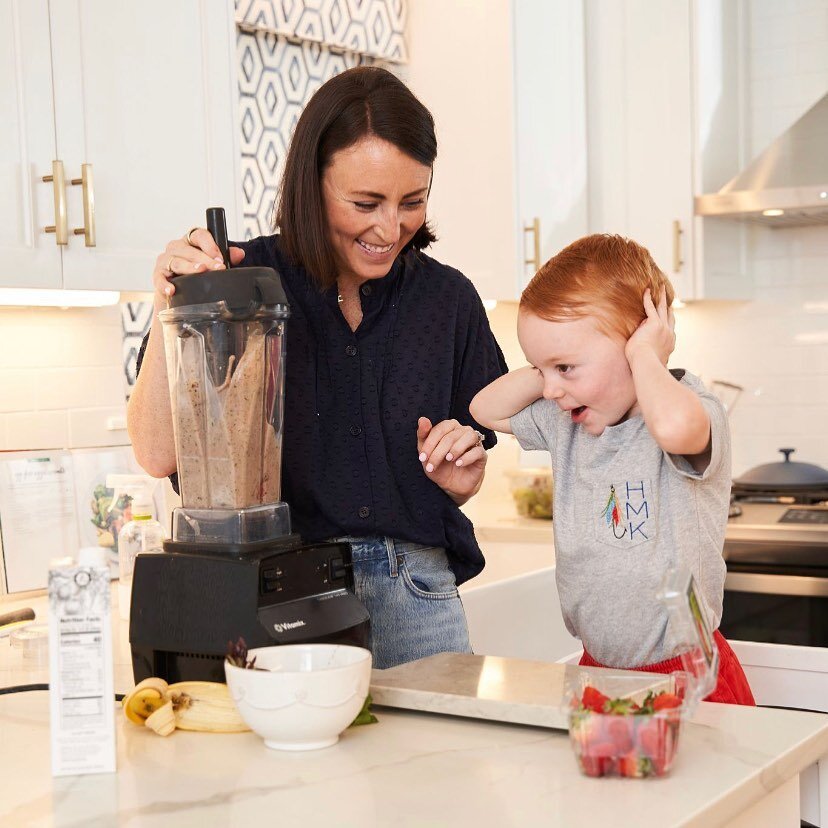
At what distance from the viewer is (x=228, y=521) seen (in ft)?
4.25

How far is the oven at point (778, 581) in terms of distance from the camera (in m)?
2.72

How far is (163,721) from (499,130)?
2249 millimetres

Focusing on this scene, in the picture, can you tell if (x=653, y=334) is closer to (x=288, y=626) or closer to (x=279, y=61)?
(x=288, y=626)

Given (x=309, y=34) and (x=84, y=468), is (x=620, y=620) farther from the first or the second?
(x=309, y=34)

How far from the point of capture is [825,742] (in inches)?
45.2

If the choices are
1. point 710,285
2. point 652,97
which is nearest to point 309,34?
point 652,97

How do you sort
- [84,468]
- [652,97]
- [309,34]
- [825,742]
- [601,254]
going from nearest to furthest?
[825,742] → [601,254] → [84,468] → [309,34] → [652,97]

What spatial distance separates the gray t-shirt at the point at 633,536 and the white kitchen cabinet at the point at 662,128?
72.4 inches

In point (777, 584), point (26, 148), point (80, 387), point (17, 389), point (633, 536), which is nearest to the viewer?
point (633, 536)

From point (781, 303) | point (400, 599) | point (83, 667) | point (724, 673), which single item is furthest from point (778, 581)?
point (83, 667)

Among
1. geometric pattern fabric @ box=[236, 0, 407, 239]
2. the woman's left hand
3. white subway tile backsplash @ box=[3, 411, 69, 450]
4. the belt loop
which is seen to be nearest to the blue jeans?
the belt loop

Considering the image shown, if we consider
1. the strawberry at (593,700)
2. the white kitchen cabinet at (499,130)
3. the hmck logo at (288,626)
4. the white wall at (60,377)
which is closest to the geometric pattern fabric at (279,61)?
the white kitchen cabinet at (499,130)

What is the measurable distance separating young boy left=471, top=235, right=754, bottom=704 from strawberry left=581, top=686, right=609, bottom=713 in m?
0.45

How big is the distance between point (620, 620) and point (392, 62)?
2.22 m
